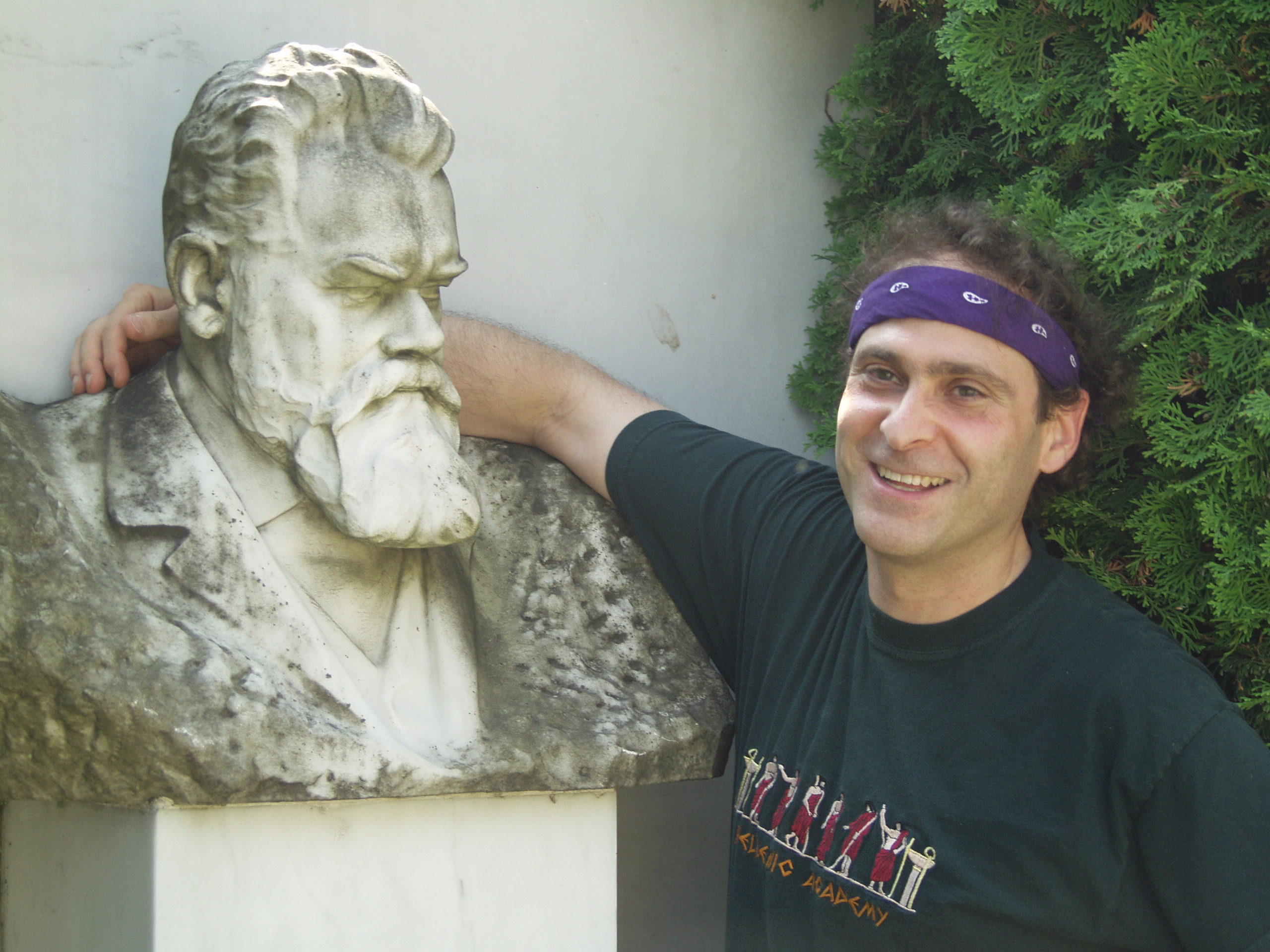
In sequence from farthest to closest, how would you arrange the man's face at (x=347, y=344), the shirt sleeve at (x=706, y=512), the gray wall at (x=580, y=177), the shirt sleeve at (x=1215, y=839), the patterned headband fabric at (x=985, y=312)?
1. the shirt sleeve at (x=706, y=512)
2. the gray wall at (x=580, y=177)
3. the patterned headband fabric at (x=985, y=312)
4. the man's face at (x=347, y=344)
5. the shirt sleeve at (x=1215, y=839)

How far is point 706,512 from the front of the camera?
7.22 feet

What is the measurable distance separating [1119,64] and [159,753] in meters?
1.87

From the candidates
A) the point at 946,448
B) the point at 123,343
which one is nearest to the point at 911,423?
the point at 946,448

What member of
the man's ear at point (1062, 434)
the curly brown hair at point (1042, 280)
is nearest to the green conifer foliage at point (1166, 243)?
the curly brown hair at point (1042, 280)

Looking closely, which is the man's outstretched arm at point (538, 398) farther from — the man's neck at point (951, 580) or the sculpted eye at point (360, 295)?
the man's neck at point (951, 580)

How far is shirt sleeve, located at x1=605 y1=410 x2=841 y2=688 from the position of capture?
7.15 ft

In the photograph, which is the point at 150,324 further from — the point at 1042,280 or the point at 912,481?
the point at 1042,280

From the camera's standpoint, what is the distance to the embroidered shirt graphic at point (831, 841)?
1727 mm

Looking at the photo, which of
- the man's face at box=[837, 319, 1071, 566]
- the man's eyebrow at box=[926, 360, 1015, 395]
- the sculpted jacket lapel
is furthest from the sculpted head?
the man's eyebrow at box=[926, 360, 1015, 395]

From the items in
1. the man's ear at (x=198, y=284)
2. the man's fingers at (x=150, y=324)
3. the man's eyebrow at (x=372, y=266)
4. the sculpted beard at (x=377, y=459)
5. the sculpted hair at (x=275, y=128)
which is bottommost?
the sculpted beard at (x=377, y=459)

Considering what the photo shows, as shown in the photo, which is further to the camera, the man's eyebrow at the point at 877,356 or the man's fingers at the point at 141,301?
the man's fingers at the point at 141,301

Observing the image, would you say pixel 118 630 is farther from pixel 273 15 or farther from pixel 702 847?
pixel 702 847

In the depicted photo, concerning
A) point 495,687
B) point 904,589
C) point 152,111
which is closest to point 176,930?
point 495,687

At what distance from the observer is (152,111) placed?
2.13 metres
